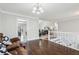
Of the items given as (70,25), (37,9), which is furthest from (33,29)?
(70,25)

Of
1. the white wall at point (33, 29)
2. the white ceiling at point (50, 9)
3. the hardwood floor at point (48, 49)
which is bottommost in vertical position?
the hardwood floor at point (48, 49)

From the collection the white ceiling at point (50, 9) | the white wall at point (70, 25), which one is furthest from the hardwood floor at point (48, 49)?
the white ceiling at point (50, 9)

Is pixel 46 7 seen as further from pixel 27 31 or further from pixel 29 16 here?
pixel 27 31

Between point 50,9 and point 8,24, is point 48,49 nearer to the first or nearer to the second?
point 50,9

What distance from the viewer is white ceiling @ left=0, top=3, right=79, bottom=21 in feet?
7.39

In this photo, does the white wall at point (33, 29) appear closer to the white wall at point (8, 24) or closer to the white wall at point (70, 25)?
the white wall at point (8, 24)

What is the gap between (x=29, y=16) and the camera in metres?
2.30

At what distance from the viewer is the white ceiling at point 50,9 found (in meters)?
2.25

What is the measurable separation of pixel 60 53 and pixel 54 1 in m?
0.90

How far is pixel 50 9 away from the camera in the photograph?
2.30 metres

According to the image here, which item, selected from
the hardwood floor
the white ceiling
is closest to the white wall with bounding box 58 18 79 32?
the white ceiling

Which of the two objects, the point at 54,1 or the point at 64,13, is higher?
the point at 54,1
